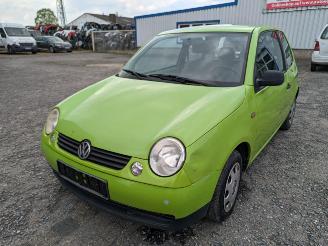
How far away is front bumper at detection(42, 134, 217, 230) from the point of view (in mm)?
1817

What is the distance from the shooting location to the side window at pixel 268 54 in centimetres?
292

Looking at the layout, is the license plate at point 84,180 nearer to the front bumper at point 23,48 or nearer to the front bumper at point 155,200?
the front bumper at point 155,200

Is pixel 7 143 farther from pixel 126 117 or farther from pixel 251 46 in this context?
pixel 251 46

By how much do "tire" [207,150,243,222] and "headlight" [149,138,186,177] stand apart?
0.47m

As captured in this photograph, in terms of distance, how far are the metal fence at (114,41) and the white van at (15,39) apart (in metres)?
5.47

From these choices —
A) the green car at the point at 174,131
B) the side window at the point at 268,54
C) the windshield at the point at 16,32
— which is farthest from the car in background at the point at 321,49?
the windshield at the point at 16,32

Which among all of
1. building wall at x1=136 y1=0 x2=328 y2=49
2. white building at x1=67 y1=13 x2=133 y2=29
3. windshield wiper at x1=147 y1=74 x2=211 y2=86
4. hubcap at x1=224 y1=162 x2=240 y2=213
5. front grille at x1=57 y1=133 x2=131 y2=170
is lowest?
hubcap at x1=224 y1=162 x2=240 y2=213

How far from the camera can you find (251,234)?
2309 millimetres

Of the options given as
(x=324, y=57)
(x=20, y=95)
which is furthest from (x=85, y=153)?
(x=324, y=57)

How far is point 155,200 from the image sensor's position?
1.83 metres

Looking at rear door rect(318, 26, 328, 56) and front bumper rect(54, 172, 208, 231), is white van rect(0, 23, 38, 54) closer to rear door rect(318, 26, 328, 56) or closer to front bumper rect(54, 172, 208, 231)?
rear door rect(318, 26, 328, 56)

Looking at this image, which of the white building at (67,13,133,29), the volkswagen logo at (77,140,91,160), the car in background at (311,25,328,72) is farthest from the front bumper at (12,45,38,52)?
the white building at (67,13,133,29)

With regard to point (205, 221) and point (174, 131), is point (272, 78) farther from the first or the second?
point (205, 221)

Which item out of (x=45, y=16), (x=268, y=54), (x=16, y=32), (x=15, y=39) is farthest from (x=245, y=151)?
(x=45, y=16)
